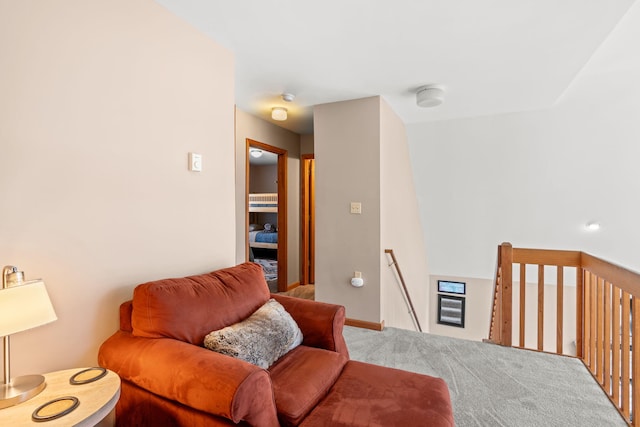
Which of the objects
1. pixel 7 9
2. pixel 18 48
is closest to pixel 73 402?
pixel 18 48

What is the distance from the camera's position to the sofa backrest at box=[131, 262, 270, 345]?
1.40m

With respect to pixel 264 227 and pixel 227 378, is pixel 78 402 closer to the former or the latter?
pixel 227 378

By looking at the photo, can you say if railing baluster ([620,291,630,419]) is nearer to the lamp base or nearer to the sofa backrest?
the sofa backrest

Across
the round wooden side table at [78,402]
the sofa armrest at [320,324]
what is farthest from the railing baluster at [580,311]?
the round wooden side table at [78,402]

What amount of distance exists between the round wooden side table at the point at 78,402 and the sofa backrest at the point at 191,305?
9.5 inches

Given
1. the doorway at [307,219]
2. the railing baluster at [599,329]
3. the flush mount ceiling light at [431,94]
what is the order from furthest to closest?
the doorway at [307,219] → the flush mount ceiling light at [431,94] → the railing baluster at [599,329]

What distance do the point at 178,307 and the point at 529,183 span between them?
4.40m

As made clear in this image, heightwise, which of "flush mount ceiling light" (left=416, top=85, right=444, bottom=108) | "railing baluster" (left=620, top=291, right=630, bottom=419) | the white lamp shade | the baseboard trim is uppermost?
"flush mount ceiling light" (left=416, top=85, right=444, bottom=108)

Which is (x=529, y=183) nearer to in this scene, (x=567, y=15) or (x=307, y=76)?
(x=567, y=15)

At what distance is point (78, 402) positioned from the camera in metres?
1.05

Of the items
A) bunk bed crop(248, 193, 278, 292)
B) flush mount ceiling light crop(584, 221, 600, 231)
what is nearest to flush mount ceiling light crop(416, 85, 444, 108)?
flush mount ceiling light crop(584, 221, 600, 231)

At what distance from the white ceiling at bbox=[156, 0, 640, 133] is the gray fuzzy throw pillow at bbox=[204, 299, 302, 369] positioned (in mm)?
1769

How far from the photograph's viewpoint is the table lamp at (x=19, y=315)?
1.00 meters

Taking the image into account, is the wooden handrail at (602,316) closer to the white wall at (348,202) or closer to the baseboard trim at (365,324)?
the baseboard trim at (365,324)
